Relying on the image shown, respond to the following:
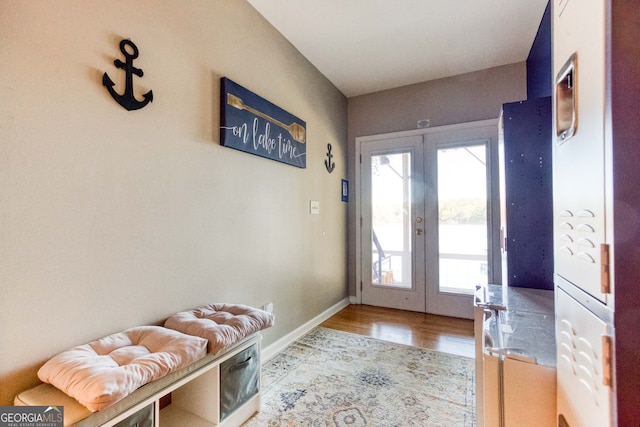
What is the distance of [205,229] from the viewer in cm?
185

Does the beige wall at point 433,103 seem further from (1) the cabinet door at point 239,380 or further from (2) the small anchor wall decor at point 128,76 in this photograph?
(2) the small anchor wall decor at point 128,76

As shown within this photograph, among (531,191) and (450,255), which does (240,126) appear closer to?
(531,191)

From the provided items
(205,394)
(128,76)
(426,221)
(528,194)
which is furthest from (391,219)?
(128,76)

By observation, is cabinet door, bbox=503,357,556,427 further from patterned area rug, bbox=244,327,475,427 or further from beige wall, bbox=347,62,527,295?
beige wall, bbox=347,62,527,295

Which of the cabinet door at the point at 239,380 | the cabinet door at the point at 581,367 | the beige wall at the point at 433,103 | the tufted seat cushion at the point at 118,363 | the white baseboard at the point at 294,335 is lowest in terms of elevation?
the white baseboard at the point at 294,335

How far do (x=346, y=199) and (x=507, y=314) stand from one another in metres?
2.59

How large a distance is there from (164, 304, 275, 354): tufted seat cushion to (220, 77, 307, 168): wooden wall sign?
41.6 inches

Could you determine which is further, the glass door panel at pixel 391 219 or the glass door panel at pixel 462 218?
the glass door panel at pixel 391 219

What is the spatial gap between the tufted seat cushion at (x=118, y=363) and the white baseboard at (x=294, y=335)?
1.02 m

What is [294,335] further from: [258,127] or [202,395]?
[258,127]

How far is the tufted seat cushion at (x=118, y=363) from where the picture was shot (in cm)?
96

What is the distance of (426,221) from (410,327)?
3.95ft

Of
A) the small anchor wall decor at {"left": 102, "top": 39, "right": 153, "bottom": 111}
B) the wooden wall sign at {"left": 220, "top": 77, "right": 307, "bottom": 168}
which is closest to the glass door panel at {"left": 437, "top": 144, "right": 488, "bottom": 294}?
the wooden wall sign at {"left": 220, "top": 77, "right": 307, "bottom": 168}

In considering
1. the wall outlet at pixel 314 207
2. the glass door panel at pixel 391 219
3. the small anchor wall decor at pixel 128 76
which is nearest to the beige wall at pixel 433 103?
the glass door panel at pixel 391 219
